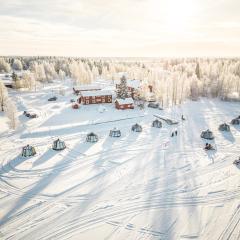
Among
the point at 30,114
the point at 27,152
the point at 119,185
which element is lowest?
the point at 119,185

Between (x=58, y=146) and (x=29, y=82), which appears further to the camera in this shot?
(x=29, y=82)

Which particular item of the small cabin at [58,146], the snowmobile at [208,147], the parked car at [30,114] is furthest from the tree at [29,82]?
the snowmobile at [208,147]

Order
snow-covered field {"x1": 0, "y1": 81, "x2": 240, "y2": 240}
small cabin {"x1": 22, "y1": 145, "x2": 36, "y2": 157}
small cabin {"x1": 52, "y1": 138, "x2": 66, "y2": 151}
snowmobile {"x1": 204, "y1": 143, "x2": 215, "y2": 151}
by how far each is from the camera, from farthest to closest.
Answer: snowmobile {"x1": 204, "y1": 143, "x2": 215, "y2": 151}
small cabin {"x1": 52, "y1": 138, "x2": 66, "y2": 151}
small cabin {"x1": 22, "y1": 145, "x2": 36, "y2": 157}
snow-covered field {"x1": 0, "y1": 81, "x2": 240, "y2": 240}

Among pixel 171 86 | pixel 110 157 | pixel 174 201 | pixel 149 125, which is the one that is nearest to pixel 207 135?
pixel 149 125

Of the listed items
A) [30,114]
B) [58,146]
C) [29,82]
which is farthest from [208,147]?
[29,82]

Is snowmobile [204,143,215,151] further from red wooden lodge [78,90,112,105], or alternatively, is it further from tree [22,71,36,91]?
tree [22,71,36,91]

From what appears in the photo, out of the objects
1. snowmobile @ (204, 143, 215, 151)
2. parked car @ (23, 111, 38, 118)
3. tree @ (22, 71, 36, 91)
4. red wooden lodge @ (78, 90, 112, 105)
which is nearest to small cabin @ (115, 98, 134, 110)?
red wooden lodge @ (78, 90, 112, 105)

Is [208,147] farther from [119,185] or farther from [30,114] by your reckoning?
[30,114]

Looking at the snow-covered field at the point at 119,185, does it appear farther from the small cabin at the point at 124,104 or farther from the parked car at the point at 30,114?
the small cabin at the point at 124,104

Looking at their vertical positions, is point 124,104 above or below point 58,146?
above
